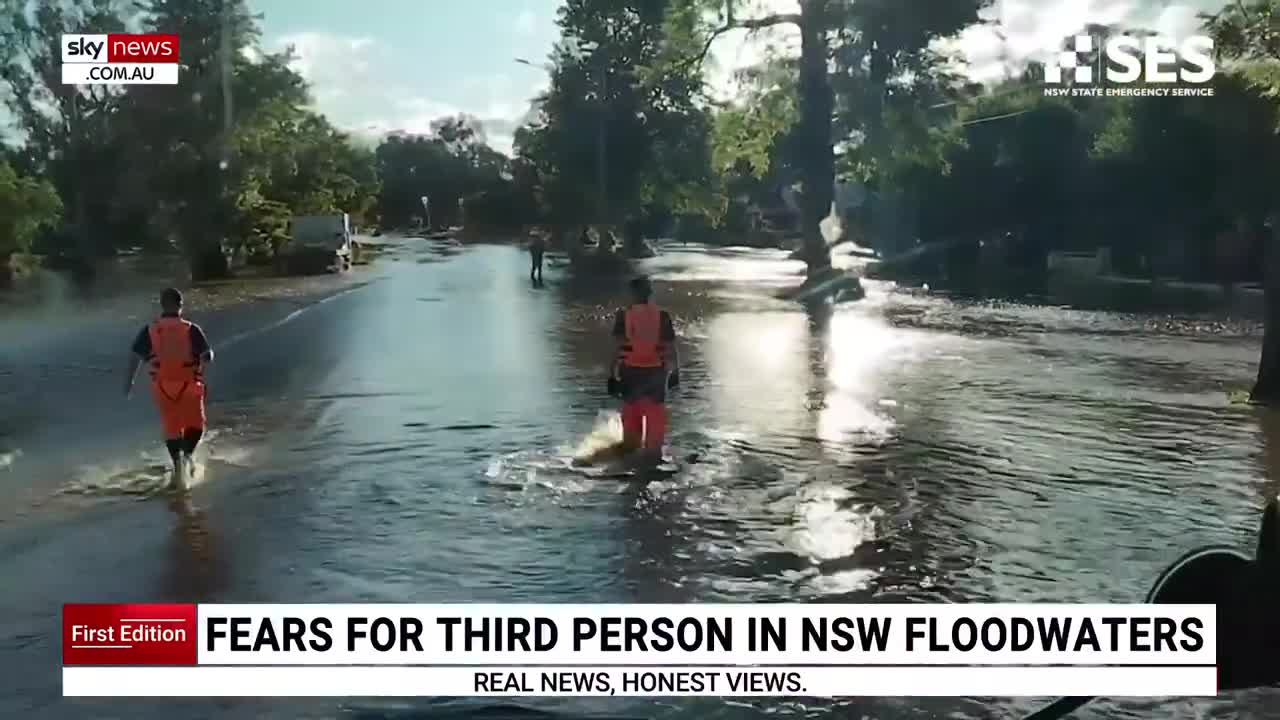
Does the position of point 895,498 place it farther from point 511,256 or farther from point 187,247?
point 187,247

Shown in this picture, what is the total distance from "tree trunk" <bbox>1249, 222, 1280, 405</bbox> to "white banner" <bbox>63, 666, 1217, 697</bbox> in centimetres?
401

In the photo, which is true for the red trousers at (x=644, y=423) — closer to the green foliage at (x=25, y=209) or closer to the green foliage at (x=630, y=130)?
the green foliage at (x=630, y=130)

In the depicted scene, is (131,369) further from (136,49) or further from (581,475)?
(581,475)

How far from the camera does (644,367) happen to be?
6773 millimetres

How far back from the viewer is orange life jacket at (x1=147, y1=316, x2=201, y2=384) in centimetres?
604

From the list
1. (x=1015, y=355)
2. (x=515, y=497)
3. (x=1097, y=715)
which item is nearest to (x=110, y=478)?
(x=515, y=497)

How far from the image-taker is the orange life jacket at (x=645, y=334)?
6.65 m

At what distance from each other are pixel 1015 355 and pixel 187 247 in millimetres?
5668

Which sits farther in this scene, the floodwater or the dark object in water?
the floodwater

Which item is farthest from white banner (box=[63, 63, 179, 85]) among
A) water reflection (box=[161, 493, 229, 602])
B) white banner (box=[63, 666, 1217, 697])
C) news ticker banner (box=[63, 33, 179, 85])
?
white banner (box=[63, 666, 1217, 697])

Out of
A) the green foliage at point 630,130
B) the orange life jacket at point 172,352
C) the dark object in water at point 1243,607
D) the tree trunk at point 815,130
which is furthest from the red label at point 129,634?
the tree trunk at point 815,130

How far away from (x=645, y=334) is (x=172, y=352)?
2.40 m

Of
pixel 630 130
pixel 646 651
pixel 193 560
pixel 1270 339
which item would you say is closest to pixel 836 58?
pixel 630 130

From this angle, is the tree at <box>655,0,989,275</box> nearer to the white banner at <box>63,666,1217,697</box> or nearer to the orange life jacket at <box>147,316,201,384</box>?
the orange life jacket at <box>147,316,201,384</box>
